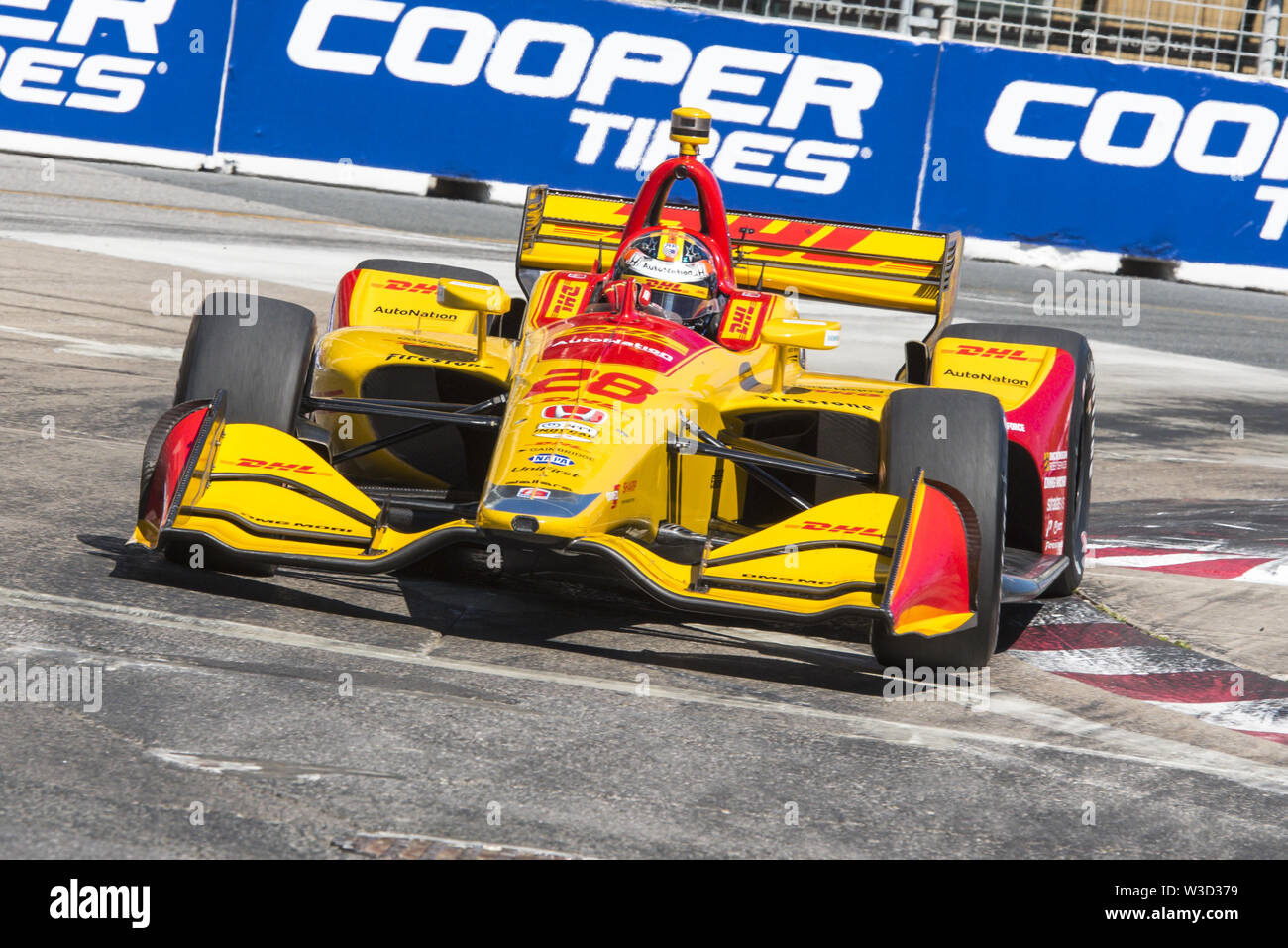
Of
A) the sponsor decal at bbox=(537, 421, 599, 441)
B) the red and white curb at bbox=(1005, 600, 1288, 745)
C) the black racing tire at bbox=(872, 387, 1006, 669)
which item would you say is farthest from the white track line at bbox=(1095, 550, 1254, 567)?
the sponsor decal at bbox=(537, 421, 599, 441)

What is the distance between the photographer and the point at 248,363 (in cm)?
605

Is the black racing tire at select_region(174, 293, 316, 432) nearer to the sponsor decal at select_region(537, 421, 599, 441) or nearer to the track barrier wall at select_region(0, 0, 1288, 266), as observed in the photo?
the sponsor decal at select_region(537, 421, 599, 441)

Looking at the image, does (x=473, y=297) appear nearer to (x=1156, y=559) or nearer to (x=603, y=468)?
(x=603, y=468)

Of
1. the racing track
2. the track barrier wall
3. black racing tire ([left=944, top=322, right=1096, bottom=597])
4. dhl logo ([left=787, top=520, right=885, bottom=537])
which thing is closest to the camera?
the racing track

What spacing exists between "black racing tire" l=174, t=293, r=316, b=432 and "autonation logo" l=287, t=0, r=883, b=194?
35.8 ft

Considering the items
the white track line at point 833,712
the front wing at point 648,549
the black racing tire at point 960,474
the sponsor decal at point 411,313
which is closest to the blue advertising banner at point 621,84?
the sponsor decal at point 411,313

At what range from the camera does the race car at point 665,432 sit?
5.24m

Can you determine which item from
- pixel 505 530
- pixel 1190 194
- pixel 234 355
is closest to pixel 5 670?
pixel 505 530

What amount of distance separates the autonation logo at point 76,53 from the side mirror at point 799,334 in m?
12.1

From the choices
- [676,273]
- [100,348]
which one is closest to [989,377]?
[676,273]

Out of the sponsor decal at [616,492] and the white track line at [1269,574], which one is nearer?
the sponsor decal at [616,492]

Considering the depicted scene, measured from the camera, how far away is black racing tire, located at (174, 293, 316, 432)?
6.02 m

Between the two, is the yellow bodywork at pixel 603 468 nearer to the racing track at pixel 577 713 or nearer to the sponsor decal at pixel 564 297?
the sponsor decal at pixel 564 297
